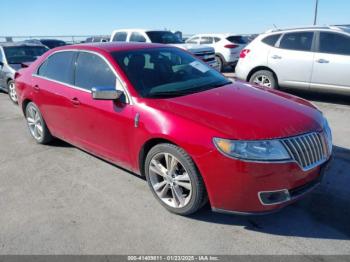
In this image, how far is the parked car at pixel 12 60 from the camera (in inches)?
360

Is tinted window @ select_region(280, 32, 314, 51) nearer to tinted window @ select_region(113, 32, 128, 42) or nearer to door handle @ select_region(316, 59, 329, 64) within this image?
door handle @ select_region(316, 59, 329, 64)

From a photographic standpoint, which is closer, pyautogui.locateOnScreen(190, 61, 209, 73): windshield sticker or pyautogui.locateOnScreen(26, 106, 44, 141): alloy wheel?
pyautogui.locateOnScreen(190, 61, 209, 73): windshield sticker

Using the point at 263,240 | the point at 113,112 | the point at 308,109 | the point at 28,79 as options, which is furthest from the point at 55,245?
the point at 28,79

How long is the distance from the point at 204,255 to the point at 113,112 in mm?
1746

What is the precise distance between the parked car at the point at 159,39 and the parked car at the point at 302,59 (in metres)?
2.99

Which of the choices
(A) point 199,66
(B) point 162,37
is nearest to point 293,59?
(A) point 199,66

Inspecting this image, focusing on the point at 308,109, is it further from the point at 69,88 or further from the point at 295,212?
the point at 69,88

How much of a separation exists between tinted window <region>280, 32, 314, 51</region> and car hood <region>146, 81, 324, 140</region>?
4.29 metres

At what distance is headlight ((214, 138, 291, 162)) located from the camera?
283 cm

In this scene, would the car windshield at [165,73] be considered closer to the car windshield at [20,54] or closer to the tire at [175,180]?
the tire at [175,180]

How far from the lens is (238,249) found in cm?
294

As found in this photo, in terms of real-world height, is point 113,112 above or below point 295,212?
above

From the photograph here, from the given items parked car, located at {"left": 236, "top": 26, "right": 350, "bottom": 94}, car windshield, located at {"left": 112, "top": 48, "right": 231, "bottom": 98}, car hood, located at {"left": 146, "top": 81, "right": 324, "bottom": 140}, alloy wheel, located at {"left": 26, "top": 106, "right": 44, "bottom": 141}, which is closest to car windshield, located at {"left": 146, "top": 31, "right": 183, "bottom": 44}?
parked car, located at {"left": 236, "top": 26, "right": 350, "bottom": 94}

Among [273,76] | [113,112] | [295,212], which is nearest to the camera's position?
[295,212]
